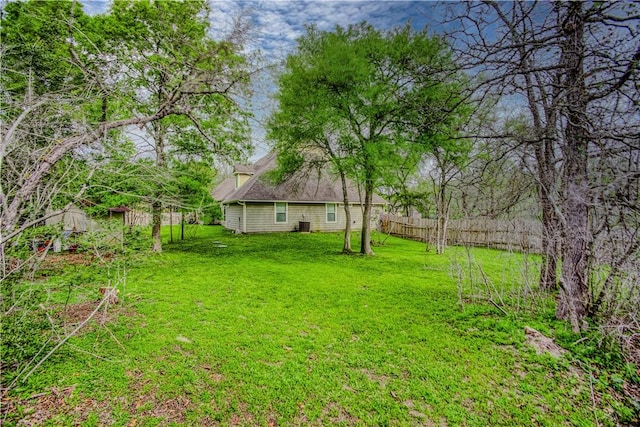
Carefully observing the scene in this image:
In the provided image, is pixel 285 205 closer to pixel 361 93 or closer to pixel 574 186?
pixel 361 93

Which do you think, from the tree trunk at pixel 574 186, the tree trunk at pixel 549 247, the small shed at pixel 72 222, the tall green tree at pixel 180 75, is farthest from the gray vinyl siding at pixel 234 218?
the tree trunk at pixel 574 186

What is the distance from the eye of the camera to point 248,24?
3.76m

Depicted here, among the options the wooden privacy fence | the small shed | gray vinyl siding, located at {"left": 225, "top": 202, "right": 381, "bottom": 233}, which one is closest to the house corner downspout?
gray vinyl siding, located at {"left": 225, "top": 202, "right": 381, "bottom": 233}

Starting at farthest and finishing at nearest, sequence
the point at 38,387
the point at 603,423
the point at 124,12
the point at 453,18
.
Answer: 1. the point at 124,12
2. the point at 453,18
3. the point at 38,387
4. the point at 603,423

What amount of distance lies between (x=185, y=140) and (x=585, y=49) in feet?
34.9

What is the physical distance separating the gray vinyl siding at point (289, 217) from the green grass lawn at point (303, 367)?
10.4 meters

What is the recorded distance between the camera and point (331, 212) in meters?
18.4

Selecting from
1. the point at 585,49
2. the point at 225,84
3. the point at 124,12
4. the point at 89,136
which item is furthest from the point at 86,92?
the point at 124,12

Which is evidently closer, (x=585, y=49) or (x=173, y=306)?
(x=585, y=49)

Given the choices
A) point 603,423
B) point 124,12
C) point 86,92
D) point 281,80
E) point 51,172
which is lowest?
point 603,423

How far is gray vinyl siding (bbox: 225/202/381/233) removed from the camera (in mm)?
16359

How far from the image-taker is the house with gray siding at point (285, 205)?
16.2 meters

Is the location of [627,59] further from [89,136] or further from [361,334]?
[89,136]

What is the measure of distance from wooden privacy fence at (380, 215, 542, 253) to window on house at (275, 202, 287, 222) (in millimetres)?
6464
